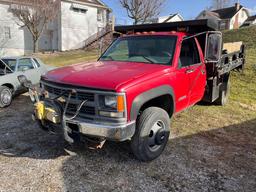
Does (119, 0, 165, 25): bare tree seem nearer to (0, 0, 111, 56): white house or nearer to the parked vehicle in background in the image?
(0, 0, 111, 56): white house

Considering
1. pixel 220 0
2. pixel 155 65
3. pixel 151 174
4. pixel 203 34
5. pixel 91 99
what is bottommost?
pixel 151 174

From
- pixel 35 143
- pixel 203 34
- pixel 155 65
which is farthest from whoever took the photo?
pixel 203 34

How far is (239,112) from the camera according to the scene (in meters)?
6.71

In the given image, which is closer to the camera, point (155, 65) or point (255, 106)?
point (155, 65)

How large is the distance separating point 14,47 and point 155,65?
85.6ft

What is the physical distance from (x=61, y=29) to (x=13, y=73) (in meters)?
21.8

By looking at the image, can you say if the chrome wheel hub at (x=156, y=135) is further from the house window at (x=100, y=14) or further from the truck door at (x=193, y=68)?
the house window at (x=100, y=14)

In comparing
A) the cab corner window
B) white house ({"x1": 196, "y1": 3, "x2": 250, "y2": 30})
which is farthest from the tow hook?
white house ({"x1": 196, "y1": 3, "x2": 250, "y2": 30})

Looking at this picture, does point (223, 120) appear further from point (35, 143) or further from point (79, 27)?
point (79, 27)

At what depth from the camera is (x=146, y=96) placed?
375cm

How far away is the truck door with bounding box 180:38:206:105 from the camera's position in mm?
4848

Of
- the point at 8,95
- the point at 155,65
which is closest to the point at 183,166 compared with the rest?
the point at 155,65

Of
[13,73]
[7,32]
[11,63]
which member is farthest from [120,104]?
[7,32]

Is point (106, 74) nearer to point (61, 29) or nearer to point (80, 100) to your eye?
point (80, 100)
